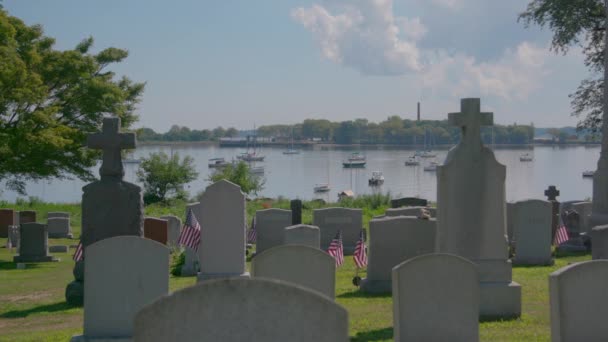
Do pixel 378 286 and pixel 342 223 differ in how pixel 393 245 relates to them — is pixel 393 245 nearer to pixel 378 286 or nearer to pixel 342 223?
pixel 378 286

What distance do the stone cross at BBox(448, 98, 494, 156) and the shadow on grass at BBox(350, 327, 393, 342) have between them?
2.76m

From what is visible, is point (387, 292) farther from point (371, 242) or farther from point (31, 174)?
point (31, 174)

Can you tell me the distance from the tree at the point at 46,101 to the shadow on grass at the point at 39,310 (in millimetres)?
10065

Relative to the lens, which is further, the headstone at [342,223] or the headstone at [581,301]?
the headstone at [342,223]

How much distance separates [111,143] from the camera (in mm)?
12242

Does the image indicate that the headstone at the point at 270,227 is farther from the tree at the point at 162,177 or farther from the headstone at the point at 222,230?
the tree at the point at 162,177

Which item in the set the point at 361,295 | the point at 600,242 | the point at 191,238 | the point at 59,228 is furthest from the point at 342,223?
the point at 59,228

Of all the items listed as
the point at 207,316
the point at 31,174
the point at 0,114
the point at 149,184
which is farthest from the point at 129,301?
the point at 149,184

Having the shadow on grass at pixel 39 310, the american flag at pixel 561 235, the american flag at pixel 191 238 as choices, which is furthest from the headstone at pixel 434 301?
the american flag at pixel 561 235

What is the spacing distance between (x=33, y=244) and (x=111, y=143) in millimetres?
8930

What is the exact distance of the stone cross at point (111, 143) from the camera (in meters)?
12.2

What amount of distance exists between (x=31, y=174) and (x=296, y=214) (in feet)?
31.5

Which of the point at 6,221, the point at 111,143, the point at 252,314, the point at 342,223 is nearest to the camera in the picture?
the point at 252,314

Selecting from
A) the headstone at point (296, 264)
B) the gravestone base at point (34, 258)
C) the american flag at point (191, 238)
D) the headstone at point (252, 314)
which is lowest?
the gravestone base at point (34, 258)
